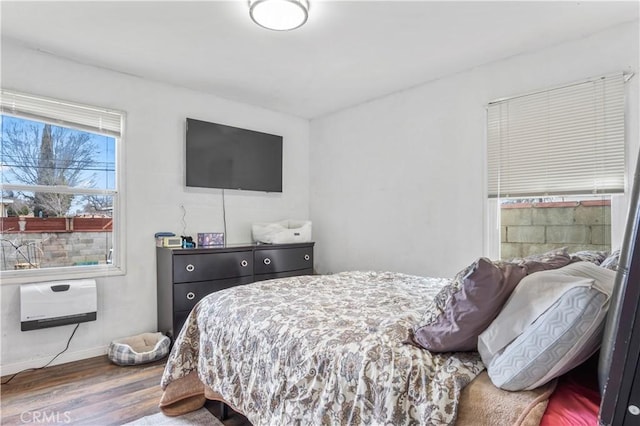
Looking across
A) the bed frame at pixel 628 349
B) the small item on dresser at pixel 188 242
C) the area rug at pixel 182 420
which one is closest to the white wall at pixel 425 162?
the small item on dresser at pixel 188 242

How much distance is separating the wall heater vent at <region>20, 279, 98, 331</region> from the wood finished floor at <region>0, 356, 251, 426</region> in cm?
38

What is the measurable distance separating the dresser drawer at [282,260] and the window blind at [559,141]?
6.80 ft

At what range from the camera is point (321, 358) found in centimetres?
135

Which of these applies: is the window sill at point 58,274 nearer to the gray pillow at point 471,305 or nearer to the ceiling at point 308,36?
the ceiling at point 308,36

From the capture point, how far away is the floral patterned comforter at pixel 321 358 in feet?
3.75

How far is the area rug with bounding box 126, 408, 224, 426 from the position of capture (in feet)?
6.40

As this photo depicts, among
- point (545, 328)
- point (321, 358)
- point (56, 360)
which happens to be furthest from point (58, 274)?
point (545, 328)

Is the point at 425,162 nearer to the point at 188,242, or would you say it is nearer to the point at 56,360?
the point at 188,242

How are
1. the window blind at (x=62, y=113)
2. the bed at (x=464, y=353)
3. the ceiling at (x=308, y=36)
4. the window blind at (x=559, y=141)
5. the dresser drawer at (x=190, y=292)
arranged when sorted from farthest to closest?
the dresser drawer at (x=190, y=292) → the window blind at (x=62, y=113) → the window blind at (x=559, y=141) → the ceiling at (x=308, y=36) → the bed at (x=464, y=353)

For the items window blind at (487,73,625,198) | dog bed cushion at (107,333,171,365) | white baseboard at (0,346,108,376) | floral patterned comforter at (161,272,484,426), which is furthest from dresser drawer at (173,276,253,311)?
window blind at (487,73,625,198)

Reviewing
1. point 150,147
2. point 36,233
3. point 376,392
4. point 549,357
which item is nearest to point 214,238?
point 150,147

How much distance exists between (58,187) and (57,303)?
97 centimetres

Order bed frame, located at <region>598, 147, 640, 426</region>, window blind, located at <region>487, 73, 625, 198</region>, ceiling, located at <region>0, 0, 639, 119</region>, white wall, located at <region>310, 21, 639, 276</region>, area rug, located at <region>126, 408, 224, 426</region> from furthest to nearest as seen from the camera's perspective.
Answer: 1. white wall, located at <region>310, 21, 639, 276</region>
2. window blind, located at <region>487, 73, 625, 198</region>
3. ceiling, located at <region>0, 0, 639, 119</region>
4. area rug, located at <region>126, 408, 224, 426</region>
5. bed frame, located at <region>598, 147, 640, 426</region>

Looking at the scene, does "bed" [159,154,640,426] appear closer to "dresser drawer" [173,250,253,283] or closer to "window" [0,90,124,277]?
"dresser drawer" [173,250,253,283]
